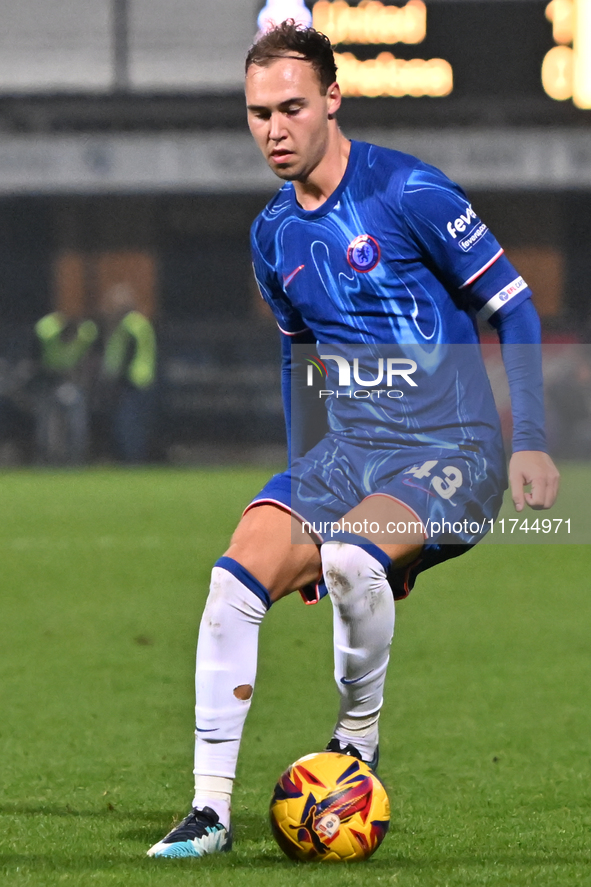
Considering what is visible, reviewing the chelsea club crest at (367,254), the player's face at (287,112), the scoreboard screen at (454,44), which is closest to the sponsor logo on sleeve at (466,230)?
the chelsea club crest at (367,254)

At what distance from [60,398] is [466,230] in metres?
16.5

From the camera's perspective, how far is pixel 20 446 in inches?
805

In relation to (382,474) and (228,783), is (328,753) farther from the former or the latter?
(382,474)

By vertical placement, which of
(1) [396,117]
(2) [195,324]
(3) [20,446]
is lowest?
(3) [20,446]


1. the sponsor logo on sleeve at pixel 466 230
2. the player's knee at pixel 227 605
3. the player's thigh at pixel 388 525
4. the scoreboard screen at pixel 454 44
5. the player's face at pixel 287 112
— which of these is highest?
the scoreboard screen at pixel 454 44

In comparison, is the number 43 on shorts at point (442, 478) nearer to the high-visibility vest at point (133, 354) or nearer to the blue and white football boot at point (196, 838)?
the blue and white football boot at point (196, 838)

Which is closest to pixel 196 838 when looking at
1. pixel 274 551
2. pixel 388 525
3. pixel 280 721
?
pixel 274 551

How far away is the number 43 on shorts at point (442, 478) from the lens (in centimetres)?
392

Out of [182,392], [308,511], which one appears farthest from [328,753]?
[182,392]

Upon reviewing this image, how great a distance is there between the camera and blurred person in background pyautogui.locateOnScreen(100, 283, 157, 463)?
783 inches

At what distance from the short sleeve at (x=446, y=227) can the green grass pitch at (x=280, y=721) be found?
1.42m

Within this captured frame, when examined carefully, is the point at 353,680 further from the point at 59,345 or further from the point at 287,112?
the point at 59,345

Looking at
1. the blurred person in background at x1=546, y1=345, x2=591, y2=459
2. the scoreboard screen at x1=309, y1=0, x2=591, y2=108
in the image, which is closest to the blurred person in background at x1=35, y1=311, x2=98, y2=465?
the scoreboard screen at x1=309, y1=0, x2=591, y2=108

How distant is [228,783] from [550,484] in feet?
3.41
